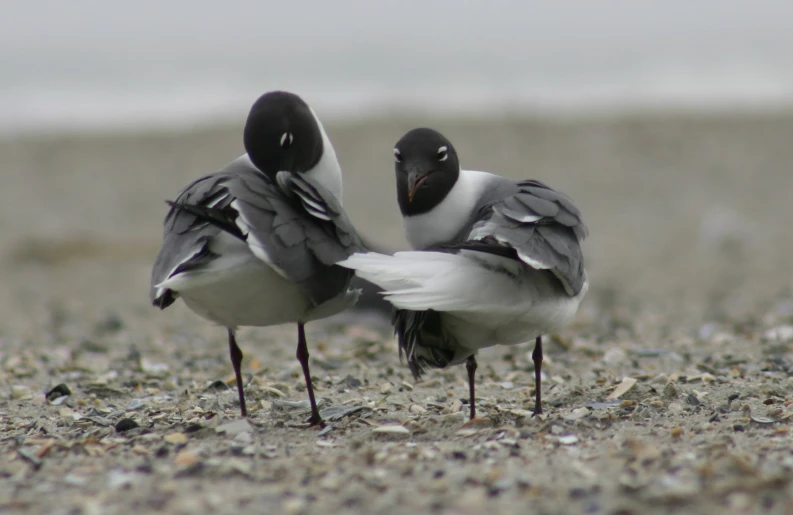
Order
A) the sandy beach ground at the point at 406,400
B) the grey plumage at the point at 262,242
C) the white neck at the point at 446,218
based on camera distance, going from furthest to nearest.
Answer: the white neck at the point at 446,218, the grey plumage at the point at 262,242, the sandy beach ground at the point at 406,400

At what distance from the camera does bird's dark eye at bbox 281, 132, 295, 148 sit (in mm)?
4809

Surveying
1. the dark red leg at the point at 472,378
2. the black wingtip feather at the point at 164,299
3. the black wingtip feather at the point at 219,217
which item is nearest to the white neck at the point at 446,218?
the dark red leg at the point at 472,378

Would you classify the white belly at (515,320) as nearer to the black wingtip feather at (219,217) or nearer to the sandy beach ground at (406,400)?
the sandy beach ground at (406,400)

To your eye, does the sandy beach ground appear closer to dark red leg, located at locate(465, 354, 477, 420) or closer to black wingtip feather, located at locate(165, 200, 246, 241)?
dark red leg, located at locate(465, 354, 477, 420)

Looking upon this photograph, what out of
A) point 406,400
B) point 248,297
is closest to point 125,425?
point 248,297

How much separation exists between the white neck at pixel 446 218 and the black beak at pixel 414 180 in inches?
6.0

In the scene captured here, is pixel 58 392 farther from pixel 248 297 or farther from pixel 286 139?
pixel 286 139

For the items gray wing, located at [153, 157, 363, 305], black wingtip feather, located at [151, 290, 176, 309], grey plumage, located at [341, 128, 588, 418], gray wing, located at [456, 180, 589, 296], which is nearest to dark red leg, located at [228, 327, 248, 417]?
black wingtip feather, located at [151, 290, 176, 309]

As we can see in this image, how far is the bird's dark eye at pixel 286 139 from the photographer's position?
481 centimetres

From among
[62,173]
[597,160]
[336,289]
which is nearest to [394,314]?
[336,289]

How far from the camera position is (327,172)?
200 inches

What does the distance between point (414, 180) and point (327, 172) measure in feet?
1.91

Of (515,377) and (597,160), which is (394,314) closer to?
(515,377)

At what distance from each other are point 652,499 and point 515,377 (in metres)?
2.84
